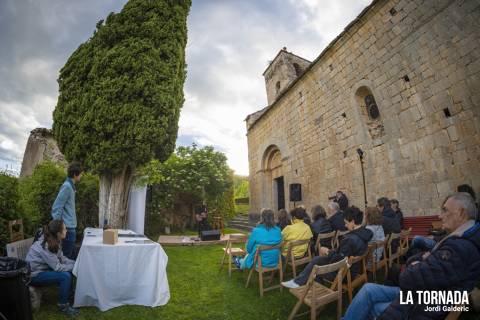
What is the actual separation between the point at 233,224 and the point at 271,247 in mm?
11610

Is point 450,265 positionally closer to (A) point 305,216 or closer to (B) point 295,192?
(A) point 305,216

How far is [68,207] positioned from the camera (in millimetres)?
3693

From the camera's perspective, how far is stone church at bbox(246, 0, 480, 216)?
16.5ft

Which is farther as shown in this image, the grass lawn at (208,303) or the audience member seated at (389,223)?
the audience member seated at (389,223)

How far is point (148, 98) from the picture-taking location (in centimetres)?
618

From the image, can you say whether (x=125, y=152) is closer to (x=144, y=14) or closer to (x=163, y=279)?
(x=163, y=279)

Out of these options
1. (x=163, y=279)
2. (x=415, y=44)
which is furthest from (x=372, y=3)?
(x=163, y=279)

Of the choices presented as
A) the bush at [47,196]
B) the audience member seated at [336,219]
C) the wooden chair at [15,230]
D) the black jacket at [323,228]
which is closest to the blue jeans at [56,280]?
the wooden chair at [15,230]

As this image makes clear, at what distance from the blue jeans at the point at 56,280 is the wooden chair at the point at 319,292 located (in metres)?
2.80

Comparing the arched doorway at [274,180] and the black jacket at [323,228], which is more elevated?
the arched doorway at [274,180]

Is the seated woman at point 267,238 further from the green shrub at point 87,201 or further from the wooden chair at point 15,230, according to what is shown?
the green shrub at point 87,201

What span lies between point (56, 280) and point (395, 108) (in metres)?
8.11

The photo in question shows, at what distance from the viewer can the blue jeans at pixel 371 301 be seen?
2094 millimetres

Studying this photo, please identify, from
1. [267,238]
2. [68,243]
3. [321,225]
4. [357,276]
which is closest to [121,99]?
[68,243]
